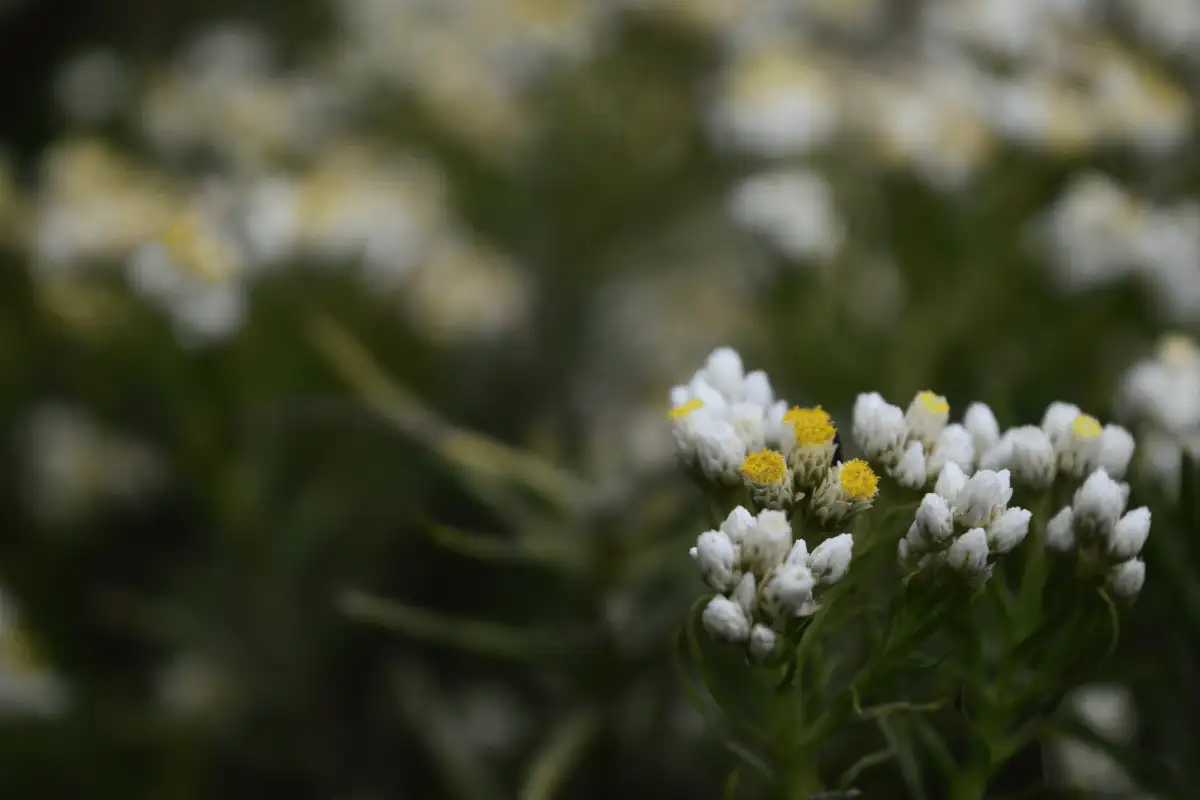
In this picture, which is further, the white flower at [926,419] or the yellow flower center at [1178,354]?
the yellow flower center at [1178,354]

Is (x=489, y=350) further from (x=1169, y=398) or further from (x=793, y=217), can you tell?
(x=1169, y=398)

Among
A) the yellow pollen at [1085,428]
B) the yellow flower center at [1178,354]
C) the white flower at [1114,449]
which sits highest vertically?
the yellow flower center at [1178,354]

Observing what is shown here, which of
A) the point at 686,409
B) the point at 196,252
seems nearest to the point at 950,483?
the point at 686,409

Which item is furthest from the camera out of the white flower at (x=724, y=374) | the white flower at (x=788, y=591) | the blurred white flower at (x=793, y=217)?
the blurred white flower at (x=793, y=217)

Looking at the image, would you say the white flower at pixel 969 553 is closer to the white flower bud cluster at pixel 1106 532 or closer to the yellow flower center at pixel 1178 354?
the white flower bud cluster at pixel 1106 532

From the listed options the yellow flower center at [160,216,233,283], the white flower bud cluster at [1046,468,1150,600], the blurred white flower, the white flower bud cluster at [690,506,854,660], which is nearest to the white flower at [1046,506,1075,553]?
the white flower bud cluster at [1046,468,1150,600]

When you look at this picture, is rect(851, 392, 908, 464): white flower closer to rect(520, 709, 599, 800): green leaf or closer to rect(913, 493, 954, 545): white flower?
rect(913, 493, 954, 545): white flower

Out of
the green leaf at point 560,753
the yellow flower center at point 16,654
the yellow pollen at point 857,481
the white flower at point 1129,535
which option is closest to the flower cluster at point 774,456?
the yellow pollen at point 857,481
